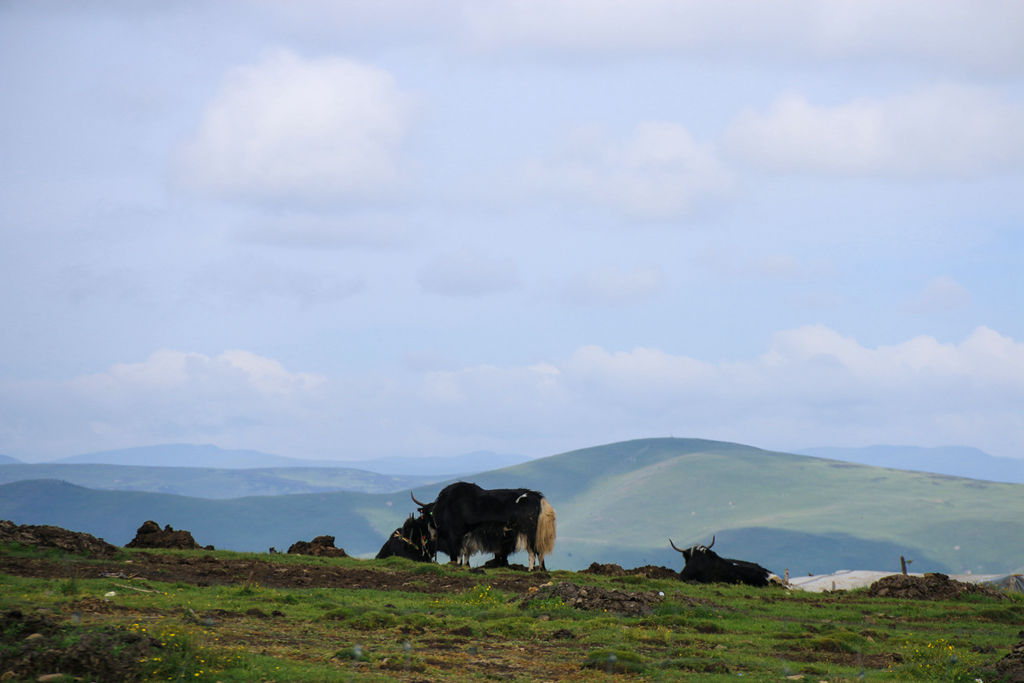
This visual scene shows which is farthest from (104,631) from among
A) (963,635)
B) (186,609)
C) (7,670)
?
(963,635)

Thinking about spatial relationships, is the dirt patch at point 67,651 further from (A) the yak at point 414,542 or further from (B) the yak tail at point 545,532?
(A) the yak at point 414,542

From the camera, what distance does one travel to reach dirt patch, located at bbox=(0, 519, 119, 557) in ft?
72.0

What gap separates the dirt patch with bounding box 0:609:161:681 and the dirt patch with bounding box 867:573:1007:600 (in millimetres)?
21847

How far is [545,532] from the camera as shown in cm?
2881

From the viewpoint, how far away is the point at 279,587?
20.8 m

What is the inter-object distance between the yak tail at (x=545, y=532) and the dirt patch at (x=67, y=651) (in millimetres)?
18430

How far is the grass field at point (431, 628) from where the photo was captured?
37.1 feet

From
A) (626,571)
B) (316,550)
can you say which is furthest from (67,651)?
(626,571)

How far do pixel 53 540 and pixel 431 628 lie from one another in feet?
38.5

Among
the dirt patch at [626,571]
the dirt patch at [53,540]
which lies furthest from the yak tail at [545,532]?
the dirt patch at [53,540]

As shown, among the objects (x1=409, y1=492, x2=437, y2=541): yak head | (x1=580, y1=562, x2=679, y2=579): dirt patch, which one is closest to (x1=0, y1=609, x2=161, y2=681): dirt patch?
(x1=580, y1=562, x2=679, y2=579): dirt patch

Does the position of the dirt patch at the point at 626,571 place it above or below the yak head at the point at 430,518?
below

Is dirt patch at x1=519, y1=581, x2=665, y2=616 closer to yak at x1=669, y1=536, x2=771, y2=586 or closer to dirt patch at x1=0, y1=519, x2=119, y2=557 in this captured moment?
yak at x1=669, y1=536, x2=771, y2=586

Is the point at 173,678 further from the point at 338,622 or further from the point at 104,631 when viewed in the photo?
the point at 338,622
